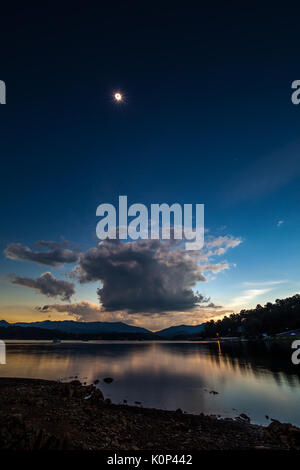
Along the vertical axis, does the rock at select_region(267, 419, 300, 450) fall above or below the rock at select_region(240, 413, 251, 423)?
above

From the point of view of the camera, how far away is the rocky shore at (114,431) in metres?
10.4

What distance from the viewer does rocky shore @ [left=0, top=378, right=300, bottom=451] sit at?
10.4m

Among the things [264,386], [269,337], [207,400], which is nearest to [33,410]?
[207,400]

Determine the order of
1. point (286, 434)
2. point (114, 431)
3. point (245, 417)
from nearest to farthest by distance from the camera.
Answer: point (114, 431), point (286, 434), point (245, 417)

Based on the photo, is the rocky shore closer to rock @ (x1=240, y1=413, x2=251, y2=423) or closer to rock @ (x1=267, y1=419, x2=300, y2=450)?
rock @ (x1=267, y1=419, x2=300, y2=450)

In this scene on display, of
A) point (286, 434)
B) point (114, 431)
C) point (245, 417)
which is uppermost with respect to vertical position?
point (114, 431)

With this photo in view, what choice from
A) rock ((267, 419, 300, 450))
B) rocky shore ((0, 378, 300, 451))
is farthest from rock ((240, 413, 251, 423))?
rock ((267, 419, 300, 450))

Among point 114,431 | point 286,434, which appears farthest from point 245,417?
point 114,431

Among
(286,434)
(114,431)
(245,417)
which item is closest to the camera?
(114,431)

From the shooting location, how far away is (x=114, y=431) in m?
13.6

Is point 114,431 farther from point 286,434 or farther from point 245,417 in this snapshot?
point 245,417

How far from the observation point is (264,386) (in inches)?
1385
